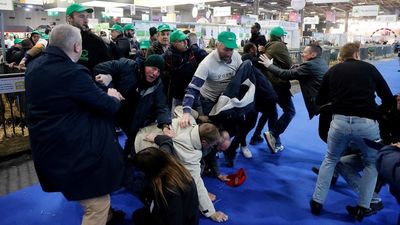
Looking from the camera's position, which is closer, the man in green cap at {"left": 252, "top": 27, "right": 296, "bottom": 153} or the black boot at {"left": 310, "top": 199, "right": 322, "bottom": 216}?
the black boot at {"left": 310, "top": 199, "right": 322, "bottom": 216}

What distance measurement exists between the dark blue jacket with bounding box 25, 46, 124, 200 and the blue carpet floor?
105cm

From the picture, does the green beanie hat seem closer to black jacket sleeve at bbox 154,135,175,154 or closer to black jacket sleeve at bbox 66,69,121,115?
black jacket sleeve at bbox 154,135,175,154

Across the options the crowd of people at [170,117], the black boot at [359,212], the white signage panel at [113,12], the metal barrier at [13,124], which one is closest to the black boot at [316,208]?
the crowd of people at [170,117]

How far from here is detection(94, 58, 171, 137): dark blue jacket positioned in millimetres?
3078

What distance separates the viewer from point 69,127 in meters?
1.99

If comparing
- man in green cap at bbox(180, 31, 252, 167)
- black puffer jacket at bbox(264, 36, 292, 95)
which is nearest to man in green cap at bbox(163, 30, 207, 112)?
man in green cap at bbox(180, 31, 252, 167)

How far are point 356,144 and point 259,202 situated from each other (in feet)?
3.71

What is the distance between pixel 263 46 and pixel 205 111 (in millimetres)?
1849

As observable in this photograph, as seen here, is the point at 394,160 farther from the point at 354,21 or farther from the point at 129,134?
the point at 354,21

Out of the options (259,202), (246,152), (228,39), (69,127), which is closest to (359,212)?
(259,202)

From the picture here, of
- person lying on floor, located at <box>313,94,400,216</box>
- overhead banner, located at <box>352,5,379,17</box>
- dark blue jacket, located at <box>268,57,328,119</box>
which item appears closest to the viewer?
person lying on floor, located at <box>313,94,400,216</box>

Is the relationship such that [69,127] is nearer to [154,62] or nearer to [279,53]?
[154,62]

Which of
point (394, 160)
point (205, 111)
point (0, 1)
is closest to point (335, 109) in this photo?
point (394, 160)

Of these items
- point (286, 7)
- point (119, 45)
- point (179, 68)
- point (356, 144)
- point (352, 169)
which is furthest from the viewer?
point (286, 7)
